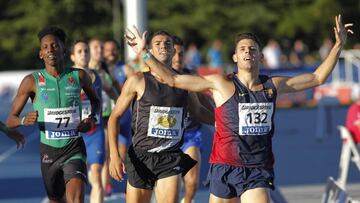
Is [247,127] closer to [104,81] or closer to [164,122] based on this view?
[164,122]

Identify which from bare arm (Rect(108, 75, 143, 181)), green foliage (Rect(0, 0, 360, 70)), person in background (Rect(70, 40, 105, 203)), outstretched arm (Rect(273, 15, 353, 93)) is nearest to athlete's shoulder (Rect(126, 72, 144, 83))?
bare arm (Rect(108, 75, 143, 181))

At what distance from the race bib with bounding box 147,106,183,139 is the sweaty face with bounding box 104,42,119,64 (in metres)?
5.02

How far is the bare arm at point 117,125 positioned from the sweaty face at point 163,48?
0.92 feet

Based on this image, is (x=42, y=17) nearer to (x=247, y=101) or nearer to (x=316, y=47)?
(x=316, y=47)

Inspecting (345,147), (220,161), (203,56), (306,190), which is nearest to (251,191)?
(220,161)

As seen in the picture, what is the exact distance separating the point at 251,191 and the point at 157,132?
1.18 m

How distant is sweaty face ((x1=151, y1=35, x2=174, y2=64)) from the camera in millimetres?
9359

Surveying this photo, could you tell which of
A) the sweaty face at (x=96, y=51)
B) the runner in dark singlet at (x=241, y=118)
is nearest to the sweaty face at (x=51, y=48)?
the runner in dark singlet at (x=241, y=118)

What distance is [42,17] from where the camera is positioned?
6066 cm

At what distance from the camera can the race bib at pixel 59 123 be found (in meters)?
9.58

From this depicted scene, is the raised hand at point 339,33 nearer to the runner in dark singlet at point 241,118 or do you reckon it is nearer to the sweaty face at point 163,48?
the runner in dark singlet at point 241,118

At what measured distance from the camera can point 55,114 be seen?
958cm

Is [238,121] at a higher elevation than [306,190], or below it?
higher

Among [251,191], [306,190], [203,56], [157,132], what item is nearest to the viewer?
[251,191]
